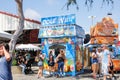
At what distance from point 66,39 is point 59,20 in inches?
52.1

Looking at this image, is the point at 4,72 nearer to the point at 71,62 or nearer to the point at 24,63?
the point at 71,62

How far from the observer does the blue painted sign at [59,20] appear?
64.5ft

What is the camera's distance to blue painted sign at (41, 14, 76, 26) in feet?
64.5

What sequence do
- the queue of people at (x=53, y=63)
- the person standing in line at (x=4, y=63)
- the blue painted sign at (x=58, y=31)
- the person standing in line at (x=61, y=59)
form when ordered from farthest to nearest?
the blue painted sign at (x=58, y=31) → the queue of people at (x=53, y=63) → the person standing in line at (x=61, y=59) → the person standing in line at (x=4, y=63)

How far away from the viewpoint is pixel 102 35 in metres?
27.1

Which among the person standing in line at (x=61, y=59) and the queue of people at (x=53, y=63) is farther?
the queue of people at (x=53, y=63)

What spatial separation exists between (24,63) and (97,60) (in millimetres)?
5701

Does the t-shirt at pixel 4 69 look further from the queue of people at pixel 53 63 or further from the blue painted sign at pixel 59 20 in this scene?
the blue painted sign at pixel 59 20

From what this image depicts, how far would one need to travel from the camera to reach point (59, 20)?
20219 mm

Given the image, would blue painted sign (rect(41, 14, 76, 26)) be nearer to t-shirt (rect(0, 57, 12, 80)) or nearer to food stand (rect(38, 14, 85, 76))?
food stand (rect(38, 14, 85, 76))

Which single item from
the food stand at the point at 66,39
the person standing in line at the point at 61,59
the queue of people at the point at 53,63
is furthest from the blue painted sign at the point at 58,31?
the person standing in line at the point at 61,59

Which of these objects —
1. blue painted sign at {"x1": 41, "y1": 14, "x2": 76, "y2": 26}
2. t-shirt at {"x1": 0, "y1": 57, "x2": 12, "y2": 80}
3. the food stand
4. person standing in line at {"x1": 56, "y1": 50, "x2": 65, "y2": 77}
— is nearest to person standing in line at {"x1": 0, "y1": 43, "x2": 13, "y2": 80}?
t-shirt at {"x1": 0, "y1": 57, "x2": 12, "y2": 80}

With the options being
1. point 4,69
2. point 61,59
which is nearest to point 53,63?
point 61,59

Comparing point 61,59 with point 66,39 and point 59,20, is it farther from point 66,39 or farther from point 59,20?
point 59,20
